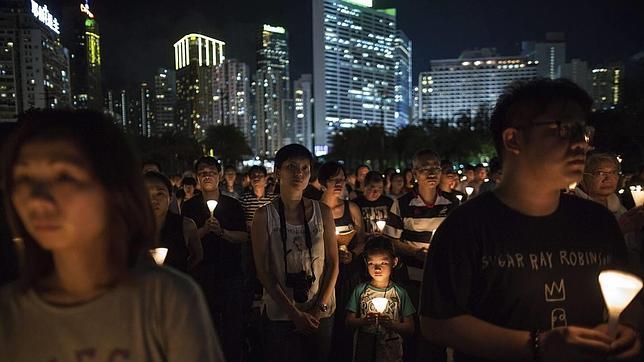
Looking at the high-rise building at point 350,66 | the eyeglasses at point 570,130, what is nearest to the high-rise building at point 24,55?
the high-rise building at point 350,66

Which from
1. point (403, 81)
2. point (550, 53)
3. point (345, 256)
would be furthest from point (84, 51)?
point (345, 256)

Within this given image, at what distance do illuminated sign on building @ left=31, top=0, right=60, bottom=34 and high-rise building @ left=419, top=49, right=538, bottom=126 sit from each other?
105468mm

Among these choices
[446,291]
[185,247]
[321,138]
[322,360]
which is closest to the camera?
[446,291]

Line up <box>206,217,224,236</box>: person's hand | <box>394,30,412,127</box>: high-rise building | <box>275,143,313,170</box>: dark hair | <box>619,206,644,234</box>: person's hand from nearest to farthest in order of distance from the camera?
<box>619,206,644,234</box>: person's hand
<box>275,143,313,170</box>: dark hair
<box>206,217,224,236</box>: person's hand
<box>394,30,412,127</box>: high-rise building

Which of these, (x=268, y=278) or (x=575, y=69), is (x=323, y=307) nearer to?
(x=268, y=278)

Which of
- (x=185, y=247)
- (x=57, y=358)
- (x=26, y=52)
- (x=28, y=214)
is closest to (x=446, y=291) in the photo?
(x=57, y=358)

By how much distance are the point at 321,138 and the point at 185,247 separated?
129 meters

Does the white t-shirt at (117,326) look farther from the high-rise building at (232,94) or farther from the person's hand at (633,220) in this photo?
the high-rise building at (232,94)

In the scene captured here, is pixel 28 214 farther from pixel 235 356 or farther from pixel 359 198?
pixel 359 198

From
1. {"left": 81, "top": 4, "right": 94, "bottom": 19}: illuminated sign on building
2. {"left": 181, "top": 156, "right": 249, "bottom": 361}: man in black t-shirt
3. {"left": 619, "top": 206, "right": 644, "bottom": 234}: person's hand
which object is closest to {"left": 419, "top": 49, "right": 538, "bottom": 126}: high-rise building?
{"left": 81, "top": 4, "right": 94, "bottom": 19}: illuminated sign on building

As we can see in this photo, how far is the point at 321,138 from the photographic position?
133125 millimetres

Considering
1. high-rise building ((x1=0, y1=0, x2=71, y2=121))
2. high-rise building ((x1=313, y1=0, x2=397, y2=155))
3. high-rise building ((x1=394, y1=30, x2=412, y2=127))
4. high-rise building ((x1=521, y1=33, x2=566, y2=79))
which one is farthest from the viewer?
high-rise building ((x1=394, y1=30, x2=412, y2=127))

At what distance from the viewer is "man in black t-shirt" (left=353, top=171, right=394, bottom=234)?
6512 millimetres

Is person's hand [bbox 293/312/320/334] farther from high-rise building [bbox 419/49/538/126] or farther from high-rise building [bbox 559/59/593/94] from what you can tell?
high-rise building [bbox 419/49/538/126]
